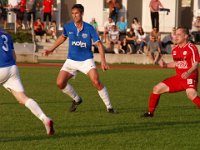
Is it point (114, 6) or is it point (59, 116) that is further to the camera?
point (114, 6)

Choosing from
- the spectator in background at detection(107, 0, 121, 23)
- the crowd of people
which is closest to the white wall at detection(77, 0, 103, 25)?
the spectator in background at detection(107, 0, 121, 23)

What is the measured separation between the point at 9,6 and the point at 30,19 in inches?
61.5

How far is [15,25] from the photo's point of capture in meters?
39.9

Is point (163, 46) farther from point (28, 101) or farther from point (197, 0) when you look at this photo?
point (28, 101)

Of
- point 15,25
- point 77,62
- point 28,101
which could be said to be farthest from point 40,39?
point 28,101

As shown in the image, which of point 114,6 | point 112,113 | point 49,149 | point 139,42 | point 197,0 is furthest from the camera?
point 197,0

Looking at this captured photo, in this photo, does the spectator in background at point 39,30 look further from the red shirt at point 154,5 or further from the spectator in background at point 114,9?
the red shirt at point 154,5

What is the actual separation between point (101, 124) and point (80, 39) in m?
2.51

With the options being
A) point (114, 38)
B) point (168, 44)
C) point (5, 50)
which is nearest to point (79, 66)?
point (5, 50)

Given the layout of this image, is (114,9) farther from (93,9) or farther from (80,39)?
(80,39)

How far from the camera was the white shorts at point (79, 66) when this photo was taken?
52.0 feet

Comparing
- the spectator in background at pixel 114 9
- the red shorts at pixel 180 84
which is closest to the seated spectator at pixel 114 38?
the spectator in background at pixel 114 9

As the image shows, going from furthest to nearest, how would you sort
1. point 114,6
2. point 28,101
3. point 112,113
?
point 114,6
point 112,113
point 28,101

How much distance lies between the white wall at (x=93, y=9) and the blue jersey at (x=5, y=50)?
109 ft
